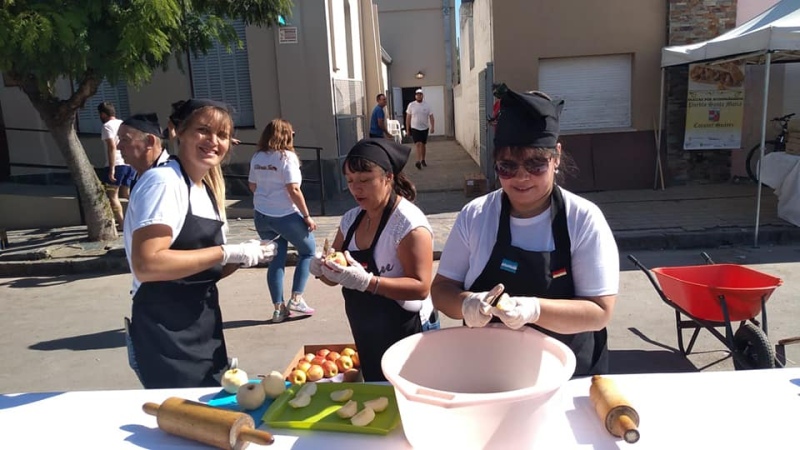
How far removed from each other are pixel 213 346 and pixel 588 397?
1542 mm

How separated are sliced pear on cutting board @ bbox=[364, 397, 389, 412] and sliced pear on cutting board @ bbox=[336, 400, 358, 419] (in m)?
0.04

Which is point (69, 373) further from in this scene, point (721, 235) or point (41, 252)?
point (721, 235)

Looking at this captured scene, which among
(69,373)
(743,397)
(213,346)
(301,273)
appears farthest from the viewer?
(301,273)

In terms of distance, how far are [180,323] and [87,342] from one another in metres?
3.60

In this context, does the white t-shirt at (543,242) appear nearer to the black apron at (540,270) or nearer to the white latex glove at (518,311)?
the black apron at (540,270)

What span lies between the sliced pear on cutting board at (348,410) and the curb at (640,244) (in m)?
5.71

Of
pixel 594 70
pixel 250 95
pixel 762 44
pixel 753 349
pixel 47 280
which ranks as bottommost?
pixel 47 280

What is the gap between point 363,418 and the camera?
1.86 metres

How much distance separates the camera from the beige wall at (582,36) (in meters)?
A: 10.9

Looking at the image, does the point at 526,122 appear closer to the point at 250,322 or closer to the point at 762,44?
the point at 250,322

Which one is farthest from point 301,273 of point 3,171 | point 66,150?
point 3,171

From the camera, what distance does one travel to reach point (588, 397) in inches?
78.5

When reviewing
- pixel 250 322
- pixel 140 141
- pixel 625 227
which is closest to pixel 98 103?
pixel 250 322

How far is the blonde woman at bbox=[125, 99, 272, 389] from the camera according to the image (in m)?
2.22
